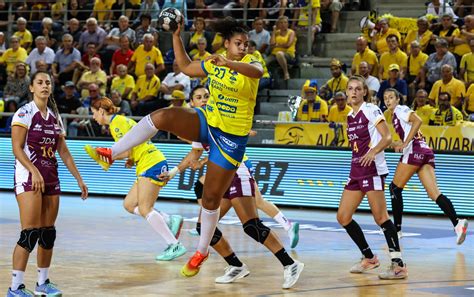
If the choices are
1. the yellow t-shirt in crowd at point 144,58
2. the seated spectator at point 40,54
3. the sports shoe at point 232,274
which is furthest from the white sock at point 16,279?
the seated spectator at point 40,54

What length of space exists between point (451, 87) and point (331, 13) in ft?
16.5

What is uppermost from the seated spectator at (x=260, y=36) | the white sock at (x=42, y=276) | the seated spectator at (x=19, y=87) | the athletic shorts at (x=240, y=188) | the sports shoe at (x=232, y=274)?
the athletic shorts at (x=240, y=188)

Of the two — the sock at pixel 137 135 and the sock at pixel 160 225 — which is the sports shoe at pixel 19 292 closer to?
the sock at pixel 137 135

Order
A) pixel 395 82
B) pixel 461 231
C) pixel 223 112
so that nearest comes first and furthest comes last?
pixel 223 112, pixel 461 231, pixel 395 82

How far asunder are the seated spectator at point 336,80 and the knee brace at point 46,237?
11528mm

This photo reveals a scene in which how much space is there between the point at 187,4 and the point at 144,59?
305 cm

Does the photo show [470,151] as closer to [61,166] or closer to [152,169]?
[152,169]

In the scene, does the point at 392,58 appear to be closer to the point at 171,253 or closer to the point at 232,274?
the point at 171,253

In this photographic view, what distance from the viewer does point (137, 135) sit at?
28.8 feet

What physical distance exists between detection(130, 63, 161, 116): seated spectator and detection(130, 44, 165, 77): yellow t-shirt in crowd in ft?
1.95

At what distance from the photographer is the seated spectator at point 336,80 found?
19.4 m

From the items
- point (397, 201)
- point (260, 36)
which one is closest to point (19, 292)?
point (397, 201)

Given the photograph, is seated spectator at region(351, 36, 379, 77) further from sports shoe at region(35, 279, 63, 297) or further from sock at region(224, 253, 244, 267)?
sports shoe at region(35, 279, 63, 297)

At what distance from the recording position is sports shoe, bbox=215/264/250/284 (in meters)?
9.77
